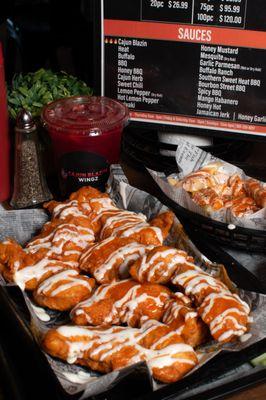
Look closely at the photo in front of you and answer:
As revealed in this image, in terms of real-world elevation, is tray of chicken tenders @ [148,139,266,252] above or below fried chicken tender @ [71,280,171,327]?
above

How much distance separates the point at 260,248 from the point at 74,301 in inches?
17.2

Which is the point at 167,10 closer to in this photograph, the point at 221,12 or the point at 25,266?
the point at 221,12

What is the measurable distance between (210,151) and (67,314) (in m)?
0.71

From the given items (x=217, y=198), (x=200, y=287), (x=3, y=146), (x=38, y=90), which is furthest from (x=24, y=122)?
(x=200, y=287)

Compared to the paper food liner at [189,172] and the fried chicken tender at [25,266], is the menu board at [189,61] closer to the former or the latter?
the paper food liner at [189,172]

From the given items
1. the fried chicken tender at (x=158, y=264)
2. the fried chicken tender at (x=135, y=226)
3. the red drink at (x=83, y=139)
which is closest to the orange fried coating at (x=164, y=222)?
the fried chicken tender at (x=135, y=226)

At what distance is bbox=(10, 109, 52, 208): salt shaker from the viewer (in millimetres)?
1500

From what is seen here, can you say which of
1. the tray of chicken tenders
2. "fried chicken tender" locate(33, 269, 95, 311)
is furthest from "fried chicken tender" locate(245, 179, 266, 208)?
"fried chicken tender" locate(33, 269, 95, 311)

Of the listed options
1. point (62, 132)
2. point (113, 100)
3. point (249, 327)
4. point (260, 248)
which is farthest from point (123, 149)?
point (249, 327)

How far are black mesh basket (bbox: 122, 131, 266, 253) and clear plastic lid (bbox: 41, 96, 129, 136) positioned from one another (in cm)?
19

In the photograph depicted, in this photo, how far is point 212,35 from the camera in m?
→ 1.61

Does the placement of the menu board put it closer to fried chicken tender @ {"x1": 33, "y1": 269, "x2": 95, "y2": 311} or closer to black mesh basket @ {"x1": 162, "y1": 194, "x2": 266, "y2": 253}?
black mesh basket @ {"x1": 162, "y1": 194, "x2": 266, "y2": 253}

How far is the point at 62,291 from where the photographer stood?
47.2 inches

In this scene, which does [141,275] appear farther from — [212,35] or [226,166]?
[212,35]
